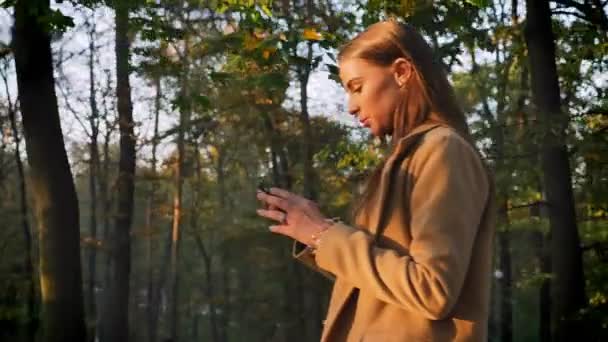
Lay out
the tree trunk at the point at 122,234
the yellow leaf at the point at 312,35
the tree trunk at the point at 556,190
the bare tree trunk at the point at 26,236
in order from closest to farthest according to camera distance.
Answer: the yellow leaf at the point at 312,35, the tree trunk at the point at 556,190, the tree trunk at the point at 122,234, the bare tree trunk at the point at 26,236

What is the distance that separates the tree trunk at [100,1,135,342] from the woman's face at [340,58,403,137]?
53.6ft

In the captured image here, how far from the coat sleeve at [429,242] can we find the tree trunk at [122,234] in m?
16.5

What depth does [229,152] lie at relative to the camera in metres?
32.8

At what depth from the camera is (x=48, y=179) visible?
30.8ft

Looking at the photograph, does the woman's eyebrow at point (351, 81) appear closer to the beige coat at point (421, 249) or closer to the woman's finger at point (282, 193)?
the beige coat at point (421, 249)

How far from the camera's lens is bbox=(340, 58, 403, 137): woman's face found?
1867mm

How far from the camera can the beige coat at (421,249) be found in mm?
1658

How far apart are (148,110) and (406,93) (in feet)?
81.0

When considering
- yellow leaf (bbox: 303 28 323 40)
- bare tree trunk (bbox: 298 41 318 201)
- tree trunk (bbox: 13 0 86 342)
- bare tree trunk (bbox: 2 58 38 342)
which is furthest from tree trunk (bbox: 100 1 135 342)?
yellow leaf (bbox: 303 28 323 40)

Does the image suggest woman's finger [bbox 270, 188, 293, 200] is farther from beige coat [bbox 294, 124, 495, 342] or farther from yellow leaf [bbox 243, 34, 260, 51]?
yellow leaf [bbox 243, 34, 260, 51]

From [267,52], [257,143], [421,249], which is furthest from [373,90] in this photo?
[257,143]

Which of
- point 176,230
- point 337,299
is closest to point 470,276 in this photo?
point 337,299

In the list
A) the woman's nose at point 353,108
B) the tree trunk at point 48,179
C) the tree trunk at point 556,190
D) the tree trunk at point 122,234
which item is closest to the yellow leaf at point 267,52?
the tree trunk at point 48,179

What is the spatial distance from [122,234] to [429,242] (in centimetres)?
1869
